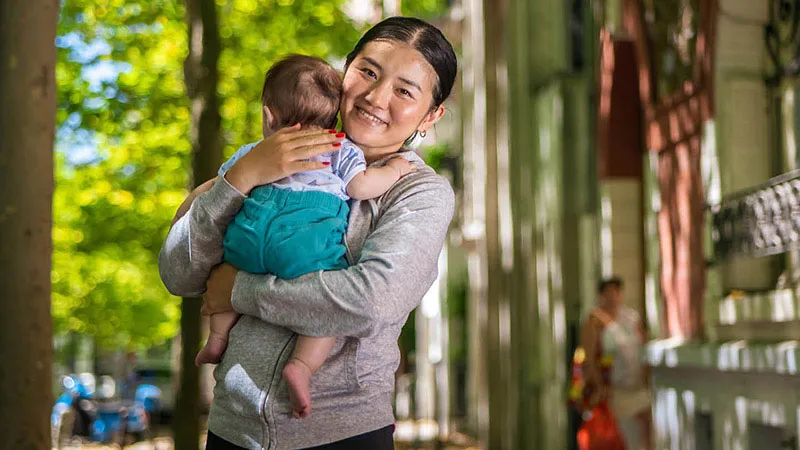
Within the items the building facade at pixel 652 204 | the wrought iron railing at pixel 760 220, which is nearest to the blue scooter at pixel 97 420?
the building facade at pixel 652 204

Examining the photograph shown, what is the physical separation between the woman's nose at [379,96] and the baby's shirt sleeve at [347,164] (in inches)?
4.8

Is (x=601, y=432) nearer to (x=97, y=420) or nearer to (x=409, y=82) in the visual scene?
(x=409, y=82)

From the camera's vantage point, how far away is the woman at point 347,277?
3.05 m

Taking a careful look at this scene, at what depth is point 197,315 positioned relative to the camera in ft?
44.9

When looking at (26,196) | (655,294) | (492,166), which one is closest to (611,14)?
(655,294)

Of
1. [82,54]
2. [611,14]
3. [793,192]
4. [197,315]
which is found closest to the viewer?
[793,192]

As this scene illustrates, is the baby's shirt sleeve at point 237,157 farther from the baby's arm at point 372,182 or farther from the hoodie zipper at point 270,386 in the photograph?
the hoodie zipper at point 270,386

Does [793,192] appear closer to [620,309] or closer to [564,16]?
[620,309]

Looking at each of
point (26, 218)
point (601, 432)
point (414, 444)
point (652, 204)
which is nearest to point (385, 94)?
point (26, 218)

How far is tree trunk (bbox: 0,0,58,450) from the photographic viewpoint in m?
6.88

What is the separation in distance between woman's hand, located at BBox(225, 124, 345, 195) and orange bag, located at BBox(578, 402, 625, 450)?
8.83 meters

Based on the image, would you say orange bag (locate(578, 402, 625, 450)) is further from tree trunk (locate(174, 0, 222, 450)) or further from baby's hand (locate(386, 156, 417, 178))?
baby's hand (locate(386, 156, 417, 178))

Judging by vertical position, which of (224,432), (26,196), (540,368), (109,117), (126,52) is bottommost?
(540,368)

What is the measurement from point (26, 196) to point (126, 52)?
43.4ft
